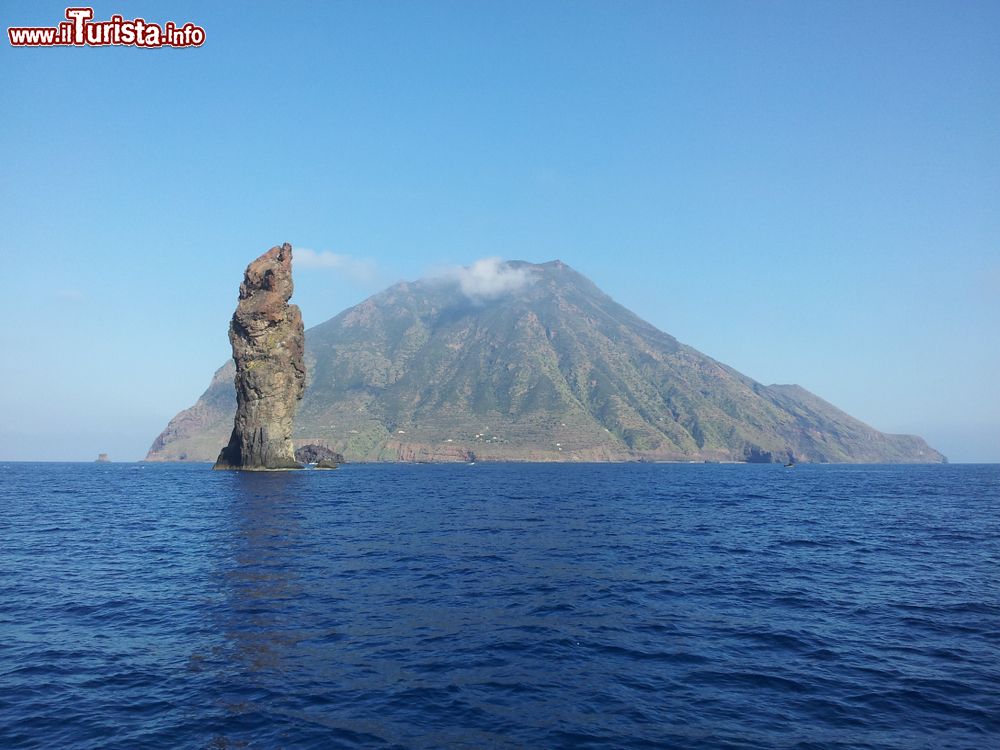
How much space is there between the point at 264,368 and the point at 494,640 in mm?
122945

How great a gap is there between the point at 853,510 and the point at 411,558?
5419 cm

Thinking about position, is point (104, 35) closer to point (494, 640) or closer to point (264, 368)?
point (494, 640)

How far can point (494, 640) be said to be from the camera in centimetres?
2008

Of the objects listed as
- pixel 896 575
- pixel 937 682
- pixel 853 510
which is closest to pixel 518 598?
pixel 937 682

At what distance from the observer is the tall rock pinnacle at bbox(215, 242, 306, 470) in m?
130

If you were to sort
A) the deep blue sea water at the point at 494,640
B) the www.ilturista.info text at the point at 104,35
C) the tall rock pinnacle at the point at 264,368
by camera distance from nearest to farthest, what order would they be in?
the deep blue sea water at the point at 494,640
the www.ilturista.info text at the point at 104,35
the tall rock pinnacle at the point at 264,368

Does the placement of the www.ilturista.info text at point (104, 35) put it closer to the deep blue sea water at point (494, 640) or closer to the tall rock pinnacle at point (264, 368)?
the deep blue sea water at point (494, 640)

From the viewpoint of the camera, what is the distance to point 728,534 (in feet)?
149

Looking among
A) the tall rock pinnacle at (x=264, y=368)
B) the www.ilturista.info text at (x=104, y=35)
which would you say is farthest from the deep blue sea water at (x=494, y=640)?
Answer: the tall rock pinnacle at (x=264, y=368)

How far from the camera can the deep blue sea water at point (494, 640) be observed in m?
14.1

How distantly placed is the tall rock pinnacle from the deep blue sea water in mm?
88762

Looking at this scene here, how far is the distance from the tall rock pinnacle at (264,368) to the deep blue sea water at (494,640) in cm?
8876

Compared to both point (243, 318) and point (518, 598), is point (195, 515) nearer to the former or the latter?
point (518, 598)

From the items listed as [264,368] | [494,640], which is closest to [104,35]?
[494,640]
